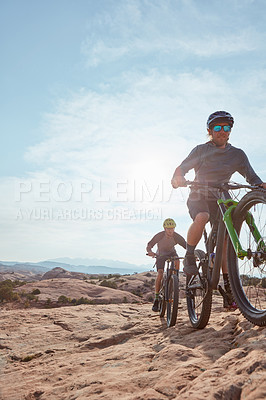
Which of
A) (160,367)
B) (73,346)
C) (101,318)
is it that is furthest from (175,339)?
(101,318)

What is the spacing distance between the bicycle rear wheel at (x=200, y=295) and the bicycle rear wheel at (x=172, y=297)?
2.31ft

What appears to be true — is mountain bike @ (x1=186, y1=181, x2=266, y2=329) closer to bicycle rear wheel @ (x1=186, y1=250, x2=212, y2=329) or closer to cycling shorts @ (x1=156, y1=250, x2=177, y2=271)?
bicycle rear wheel @ (x1=186, y1=250, x2=212, y2=329)

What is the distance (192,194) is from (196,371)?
238 centimetres

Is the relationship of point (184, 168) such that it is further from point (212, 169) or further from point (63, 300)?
point (63, 300)

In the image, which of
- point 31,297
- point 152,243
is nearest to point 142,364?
point 152,243

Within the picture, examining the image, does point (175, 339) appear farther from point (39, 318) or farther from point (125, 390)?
point (39, 318)

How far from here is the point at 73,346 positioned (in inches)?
241

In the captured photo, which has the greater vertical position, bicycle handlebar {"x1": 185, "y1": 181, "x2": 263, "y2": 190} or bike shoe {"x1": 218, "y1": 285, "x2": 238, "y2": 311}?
bicycle handlebar {"x1": 185, "y1": 181, "x2": 263, "y2": 190}

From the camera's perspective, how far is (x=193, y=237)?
455cm

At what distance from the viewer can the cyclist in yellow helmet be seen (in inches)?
331

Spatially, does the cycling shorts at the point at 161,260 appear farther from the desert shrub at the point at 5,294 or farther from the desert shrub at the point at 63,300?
the desert shrub at the point at 5,294

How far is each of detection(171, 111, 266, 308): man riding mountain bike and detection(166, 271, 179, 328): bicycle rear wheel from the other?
156 centimetres

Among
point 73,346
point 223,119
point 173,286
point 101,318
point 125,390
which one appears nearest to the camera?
point 125,390

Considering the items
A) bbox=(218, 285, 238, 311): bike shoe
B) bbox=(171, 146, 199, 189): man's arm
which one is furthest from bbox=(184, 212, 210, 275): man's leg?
bbox=(171, 146, 199, 189): man's arm
